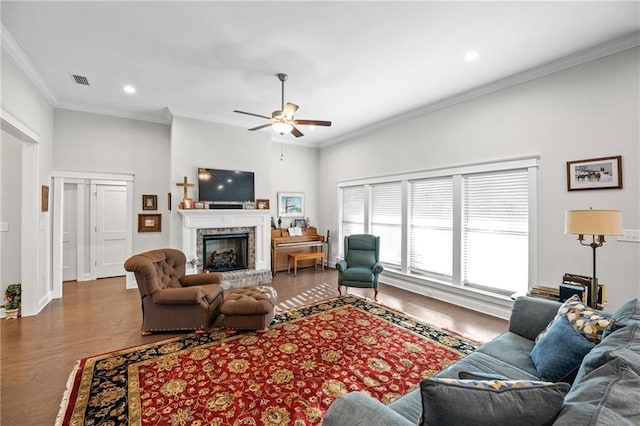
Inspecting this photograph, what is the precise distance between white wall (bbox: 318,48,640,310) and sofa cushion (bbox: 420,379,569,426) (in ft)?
9.95

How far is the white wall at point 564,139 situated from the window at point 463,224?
0.56ft

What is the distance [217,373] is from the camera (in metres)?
2.36

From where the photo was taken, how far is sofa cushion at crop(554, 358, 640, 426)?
765 millimetres

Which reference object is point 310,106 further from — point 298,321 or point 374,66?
point 298,321

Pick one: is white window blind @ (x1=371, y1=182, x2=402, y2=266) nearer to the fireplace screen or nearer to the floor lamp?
the fireplace screen

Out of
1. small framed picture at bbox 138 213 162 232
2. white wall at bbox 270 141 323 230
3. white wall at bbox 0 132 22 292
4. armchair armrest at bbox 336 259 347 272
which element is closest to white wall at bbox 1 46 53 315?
white wall at bbox 0 132 22 292

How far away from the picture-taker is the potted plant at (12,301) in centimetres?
355

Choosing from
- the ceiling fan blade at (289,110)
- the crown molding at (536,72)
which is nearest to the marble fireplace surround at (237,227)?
the ceiling fan blade at (289,110)

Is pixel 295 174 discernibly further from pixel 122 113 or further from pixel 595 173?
pixel 595 173

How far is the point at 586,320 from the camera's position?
5.27 ft

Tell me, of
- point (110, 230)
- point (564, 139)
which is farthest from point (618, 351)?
point (110, 230)

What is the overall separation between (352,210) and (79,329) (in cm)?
502

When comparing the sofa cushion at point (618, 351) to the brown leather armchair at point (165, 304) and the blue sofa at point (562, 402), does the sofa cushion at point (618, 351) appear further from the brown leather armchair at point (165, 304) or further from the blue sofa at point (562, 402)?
the brown leather armchair at point (165, 304)

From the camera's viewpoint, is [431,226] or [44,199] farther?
[431,226]
